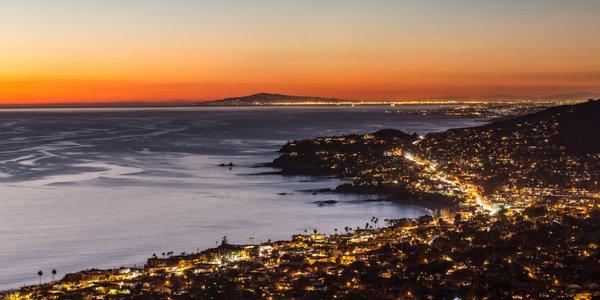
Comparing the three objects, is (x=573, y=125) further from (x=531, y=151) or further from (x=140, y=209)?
(x=140, y=209)

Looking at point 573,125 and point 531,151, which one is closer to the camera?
point 531,151

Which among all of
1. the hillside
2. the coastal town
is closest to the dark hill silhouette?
the hillside

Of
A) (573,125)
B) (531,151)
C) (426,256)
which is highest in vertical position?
(573,125)

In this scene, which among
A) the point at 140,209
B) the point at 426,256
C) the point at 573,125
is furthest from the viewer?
the point at 573,125

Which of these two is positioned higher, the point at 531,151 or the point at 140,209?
the point at 531,151

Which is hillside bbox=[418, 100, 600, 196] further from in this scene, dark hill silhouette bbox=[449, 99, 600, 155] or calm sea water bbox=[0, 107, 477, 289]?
calm sea water bbox=[0, 107, 477, 289]

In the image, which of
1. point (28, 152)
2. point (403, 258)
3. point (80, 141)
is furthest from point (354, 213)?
point (80, 141)

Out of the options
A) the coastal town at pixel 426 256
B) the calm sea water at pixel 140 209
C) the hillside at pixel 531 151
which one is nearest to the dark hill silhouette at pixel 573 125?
the hillside at pixel 531 151

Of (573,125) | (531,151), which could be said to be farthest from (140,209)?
(573,125)

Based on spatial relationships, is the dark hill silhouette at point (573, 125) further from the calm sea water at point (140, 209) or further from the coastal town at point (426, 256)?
the calm sea water at point (140, 209)
